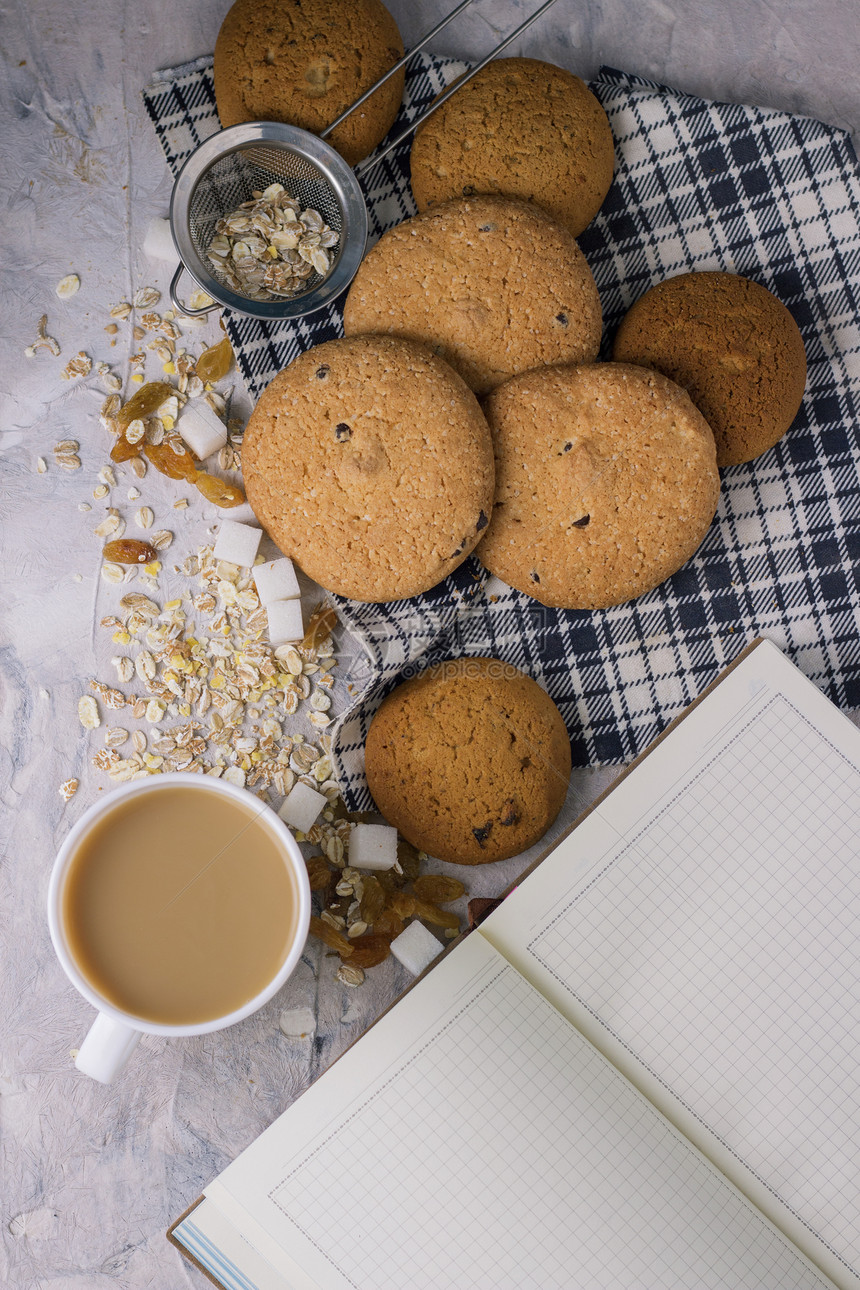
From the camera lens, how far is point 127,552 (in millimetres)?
1167

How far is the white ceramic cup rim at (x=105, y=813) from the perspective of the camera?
0.94 m

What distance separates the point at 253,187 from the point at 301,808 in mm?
754

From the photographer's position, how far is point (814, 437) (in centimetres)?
122

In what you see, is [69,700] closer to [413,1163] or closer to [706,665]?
[413,1163]

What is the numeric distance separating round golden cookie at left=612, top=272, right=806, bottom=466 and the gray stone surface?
435 millimetres

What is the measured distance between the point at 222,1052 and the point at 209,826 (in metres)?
0.35

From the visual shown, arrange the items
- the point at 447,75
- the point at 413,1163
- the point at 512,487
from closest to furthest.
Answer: the point at 413,1163, the point at 512,487, the point at 447,75

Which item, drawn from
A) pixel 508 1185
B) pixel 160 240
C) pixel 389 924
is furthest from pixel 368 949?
pixel 160 240

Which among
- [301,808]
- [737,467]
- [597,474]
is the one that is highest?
[597,474]

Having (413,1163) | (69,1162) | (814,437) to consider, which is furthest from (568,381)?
(69,1162)

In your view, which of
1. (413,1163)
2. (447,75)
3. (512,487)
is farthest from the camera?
(447,75)

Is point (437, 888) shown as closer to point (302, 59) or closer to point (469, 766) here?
point (469, 766)

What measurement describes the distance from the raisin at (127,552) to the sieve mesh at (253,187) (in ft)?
1.10

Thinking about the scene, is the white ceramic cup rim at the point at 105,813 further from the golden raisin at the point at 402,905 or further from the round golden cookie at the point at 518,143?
the round golden cookie at the point at 518,143
